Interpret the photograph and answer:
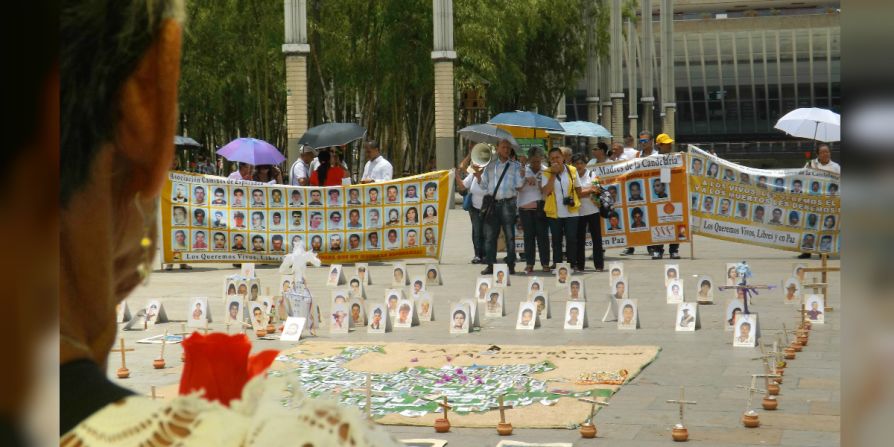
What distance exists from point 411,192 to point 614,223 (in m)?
2.52

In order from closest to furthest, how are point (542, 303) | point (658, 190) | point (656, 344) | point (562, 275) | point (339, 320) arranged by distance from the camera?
point (656, 344) < point (339, 320) < point (542, 303) < point (562, 275) < point (658, 190)

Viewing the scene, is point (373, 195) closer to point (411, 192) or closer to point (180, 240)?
point (411, 192)

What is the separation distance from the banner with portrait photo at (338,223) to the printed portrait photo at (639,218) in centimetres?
219

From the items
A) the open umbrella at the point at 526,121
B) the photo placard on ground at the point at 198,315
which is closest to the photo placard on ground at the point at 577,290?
the photo placard on ground at the point at 198,315

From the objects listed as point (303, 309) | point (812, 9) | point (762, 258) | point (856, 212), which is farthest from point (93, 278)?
point (762, 258)

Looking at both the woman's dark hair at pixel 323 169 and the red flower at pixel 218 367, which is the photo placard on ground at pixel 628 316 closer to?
the woman's dark hair at pixel 323 169

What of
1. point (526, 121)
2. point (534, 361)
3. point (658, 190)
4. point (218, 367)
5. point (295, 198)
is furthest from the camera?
point (526, 121)

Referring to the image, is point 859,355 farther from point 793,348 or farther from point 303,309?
point 303,309

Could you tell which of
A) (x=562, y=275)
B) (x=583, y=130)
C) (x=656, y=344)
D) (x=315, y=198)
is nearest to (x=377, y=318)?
(x=656, y=344)

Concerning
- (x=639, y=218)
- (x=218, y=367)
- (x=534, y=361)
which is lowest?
(x=534, y=361)

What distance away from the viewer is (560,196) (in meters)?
13.2

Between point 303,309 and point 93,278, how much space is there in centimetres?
753

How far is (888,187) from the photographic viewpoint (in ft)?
4.25

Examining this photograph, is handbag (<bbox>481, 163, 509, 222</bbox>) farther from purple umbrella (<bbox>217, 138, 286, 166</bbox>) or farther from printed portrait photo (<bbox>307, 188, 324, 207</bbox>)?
purple umbrella (<bbox>217, 138, 286, 166</bbox>)
